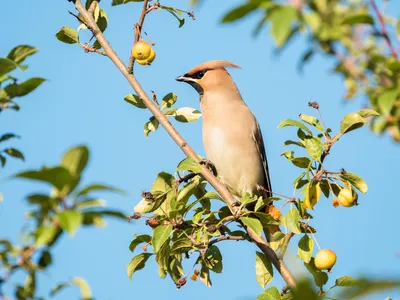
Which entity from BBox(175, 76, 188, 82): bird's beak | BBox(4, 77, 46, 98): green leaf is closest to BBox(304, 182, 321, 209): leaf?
BBox(4, 77, 46, 98): green leaf

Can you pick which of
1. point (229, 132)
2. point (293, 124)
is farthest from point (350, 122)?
point (229, 132)

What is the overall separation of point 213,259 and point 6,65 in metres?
1.64

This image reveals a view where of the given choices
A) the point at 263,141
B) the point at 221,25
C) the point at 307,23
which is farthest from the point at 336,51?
the point at 263,141

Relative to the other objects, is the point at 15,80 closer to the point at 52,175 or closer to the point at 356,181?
the point at 52,175

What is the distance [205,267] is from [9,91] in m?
1.58

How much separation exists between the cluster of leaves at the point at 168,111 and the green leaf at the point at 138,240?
0.60 meters

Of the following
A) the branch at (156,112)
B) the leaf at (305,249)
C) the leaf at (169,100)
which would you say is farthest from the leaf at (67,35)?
the leaf at (305,249)

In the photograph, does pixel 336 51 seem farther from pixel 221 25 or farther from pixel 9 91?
pixel 221 25

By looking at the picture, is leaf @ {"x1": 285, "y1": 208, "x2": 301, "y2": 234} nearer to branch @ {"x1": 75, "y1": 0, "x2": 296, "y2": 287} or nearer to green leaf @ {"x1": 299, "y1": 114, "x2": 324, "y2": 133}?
branch @ {"x1": 75, "y1": 0, "x2": 296, "y2": 287}

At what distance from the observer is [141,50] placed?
312cm

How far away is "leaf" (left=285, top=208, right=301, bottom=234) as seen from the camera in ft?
9.36

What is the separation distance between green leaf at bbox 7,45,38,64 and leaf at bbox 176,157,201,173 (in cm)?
123

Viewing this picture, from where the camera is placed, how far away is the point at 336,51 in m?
2.39

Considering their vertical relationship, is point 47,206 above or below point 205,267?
below
